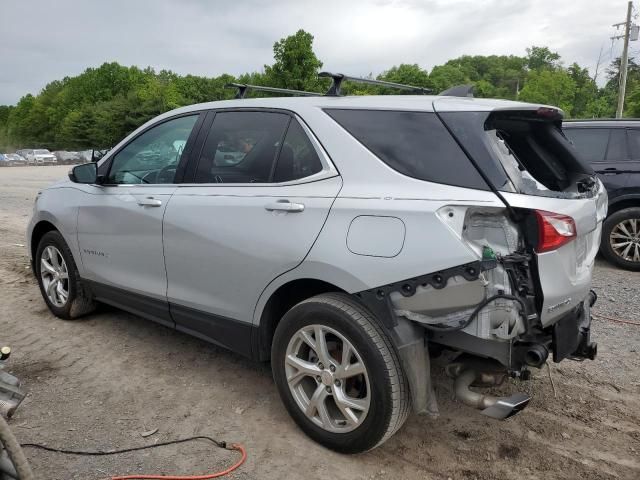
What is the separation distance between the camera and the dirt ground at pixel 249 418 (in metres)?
2.76

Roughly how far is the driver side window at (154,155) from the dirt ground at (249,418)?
132 centimetres

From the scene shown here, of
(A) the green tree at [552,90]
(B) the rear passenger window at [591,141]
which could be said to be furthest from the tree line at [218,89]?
(B) the rear passenger window at [591,141]

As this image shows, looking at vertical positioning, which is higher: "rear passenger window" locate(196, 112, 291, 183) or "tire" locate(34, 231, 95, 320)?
"rear passenger window" locate(196, 112, 291, 183)

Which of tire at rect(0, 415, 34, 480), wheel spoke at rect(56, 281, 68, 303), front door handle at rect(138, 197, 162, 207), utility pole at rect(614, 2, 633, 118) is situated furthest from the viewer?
utility pole at rect(614, 2, 633, 118)

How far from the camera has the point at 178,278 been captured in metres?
3.51

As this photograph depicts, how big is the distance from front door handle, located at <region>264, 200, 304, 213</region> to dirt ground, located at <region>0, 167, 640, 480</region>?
4.10 ft

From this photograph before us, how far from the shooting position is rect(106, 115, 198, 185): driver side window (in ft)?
12.3

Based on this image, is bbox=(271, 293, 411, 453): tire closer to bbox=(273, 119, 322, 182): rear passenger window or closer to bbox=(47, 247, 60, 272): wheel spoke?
bbox=(273, 119, 322, 182): rear passenger window

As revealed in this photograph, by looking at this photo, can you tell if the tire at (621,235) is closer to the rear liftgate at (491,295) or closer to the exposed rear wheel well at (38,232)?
the rear liftgate at (491,295)

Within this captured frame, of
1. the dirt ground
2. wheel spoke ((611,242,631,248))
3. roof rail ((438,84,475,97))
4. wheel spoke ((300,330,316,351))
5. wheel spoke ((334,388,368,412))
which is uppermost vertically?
roof rail ((438,84,475,97))

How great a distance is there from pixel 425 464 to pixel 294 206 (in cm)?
150

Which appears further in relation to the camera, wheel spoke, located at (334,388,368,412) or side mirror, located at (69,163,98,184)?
side mirror, located at (69,163,98,184)

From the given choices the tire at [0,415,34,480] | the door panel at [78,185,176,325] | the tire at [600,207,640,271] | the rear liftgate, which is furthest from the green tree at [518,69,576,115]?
the tire at [0,415,34,480]

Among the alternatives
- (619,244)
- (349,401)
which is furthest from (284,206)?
(619,244)
